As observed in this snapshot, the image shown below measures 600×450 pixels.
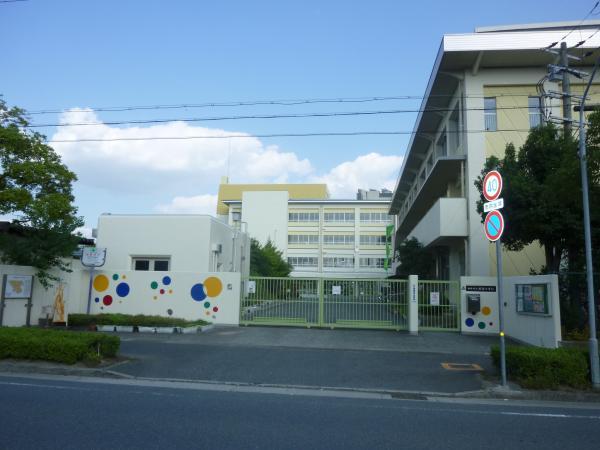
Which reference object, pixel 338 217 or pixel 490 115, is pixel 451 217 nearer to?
pixel 490 115

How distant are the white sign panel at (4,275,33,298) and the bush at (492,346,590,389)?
51.2 feet

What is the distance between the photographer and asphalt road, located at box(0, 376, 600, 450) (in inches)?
228

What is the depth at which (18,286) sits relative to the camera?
1702 cm

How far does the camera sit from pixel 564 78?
15859 millimetres

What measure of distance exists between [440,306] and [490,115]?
31.5ft

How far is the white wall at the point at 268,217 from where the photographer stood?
6969cm

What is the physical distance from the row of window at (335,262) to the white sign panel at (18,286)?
53262 millimetres

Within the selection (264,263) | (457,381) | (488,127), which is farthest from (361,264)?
(457,381)

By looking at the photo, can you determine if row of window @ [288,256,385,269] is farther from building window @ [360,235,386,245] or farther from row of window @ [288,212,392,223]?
row of window @ [288,212,392,223]

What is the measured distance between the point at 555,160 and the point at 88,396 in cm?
1503

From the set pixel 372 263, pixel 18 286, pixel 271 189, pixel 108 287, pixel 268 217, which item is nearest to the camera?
pixel 18 286

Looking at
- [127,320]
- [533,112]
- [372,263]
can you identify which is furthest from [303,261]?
[127,320]

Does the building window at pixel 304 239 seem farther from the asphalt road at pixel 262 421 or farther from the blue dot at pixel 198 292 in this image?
the asphalt road at pixel 262 421

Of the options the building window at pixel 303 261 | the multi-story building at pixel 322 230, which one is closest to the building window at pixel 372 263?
the multi-story building at pixel 322 230
